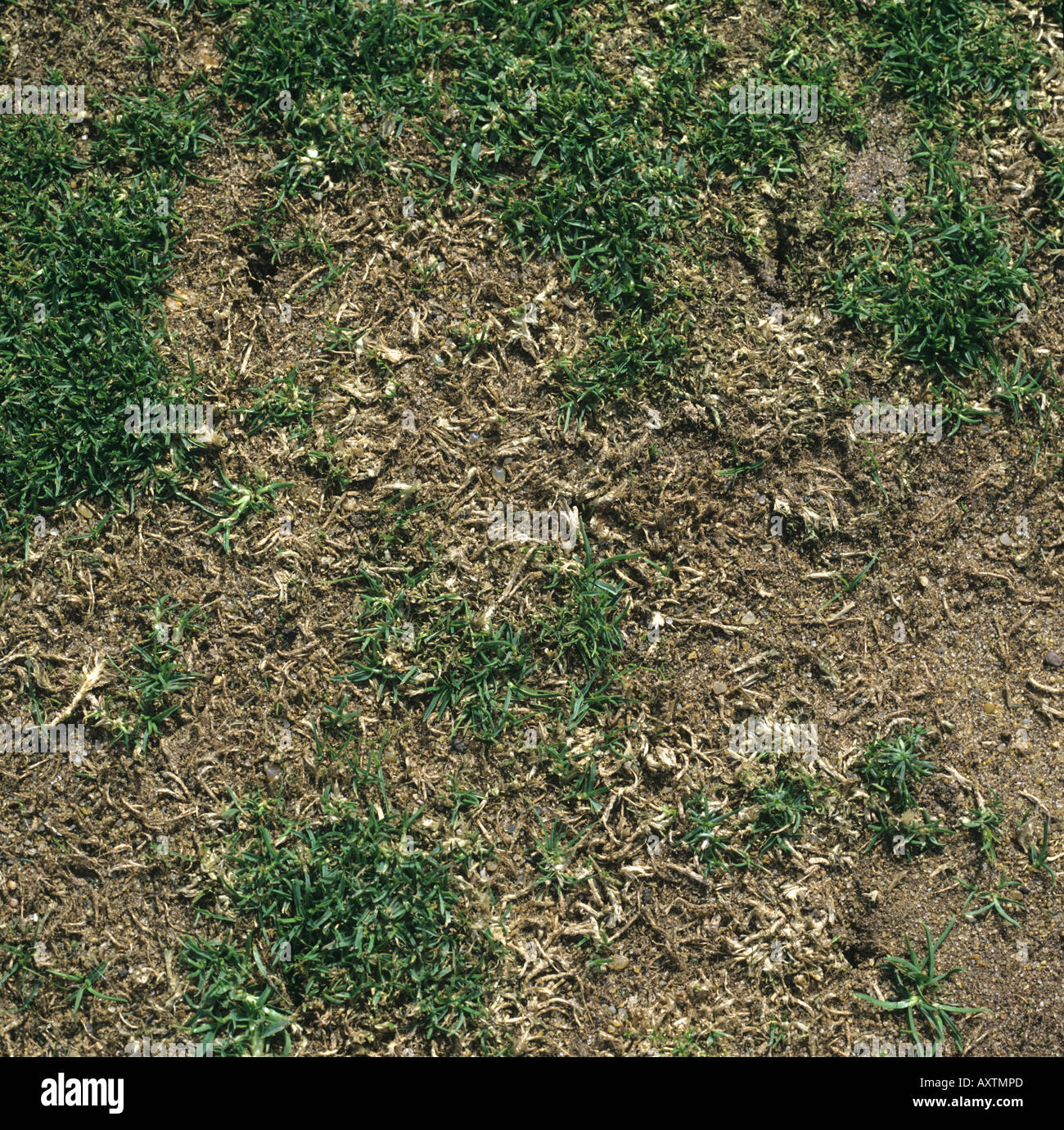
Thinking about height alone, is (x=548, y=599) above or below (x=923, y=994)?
above

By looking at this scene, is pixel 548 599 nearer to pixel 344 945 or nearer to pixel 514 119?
pixel 344 945

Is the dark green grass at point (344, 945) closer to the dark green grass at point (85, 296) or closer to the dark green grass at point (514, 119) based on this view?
the dark green grass at point (85, 296)

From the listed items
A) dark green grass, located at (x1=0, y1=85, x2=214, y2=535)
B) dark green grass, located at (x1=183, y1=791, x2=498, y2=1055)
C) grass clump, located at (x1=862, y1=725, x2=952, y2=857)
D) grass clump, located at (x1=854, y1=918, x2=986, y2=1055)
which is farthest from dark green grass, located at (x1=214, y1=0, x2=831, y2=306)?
grass clump, located at (x1=854, y1=918, x2=986, y2=1055)

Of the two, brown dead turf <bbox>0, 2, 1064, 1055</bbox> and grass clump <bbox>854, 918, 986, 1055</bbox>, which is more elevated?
brown dead turf <bbox>0, 2, 1064, 1055</bbox>

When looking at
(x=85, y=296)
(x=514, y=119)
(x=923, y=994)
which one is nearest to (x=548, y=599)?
(x=514, y=119)

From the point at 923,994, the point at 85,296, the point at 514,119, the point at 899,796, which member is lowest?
the point at 923,994

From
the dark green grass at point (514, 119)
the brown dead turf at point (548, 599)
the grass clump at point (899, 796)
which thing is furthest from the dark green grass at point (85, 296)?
the grass clump at point (899, 796)

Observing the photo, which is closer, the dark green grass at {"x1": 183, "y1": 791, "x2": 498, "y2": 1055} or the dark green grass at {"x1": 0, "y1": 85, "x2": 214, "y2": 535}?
the dark green grass at {"x1": 183, "y1": 791, "x2": 498, "y2": 1055}

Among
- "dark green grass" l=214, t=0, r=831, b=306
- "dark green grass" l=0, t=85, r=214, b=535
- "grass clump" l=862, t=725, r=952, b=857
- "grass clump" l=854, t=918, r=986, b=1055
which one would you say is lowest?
"grass clump" l=854, t=918, r=986, b=1055

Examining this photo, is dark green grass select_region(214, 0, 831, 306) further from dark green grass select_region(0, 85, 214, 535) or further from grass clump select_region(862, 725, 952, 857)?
grass clump select_region(862, 725, 952, 857)
